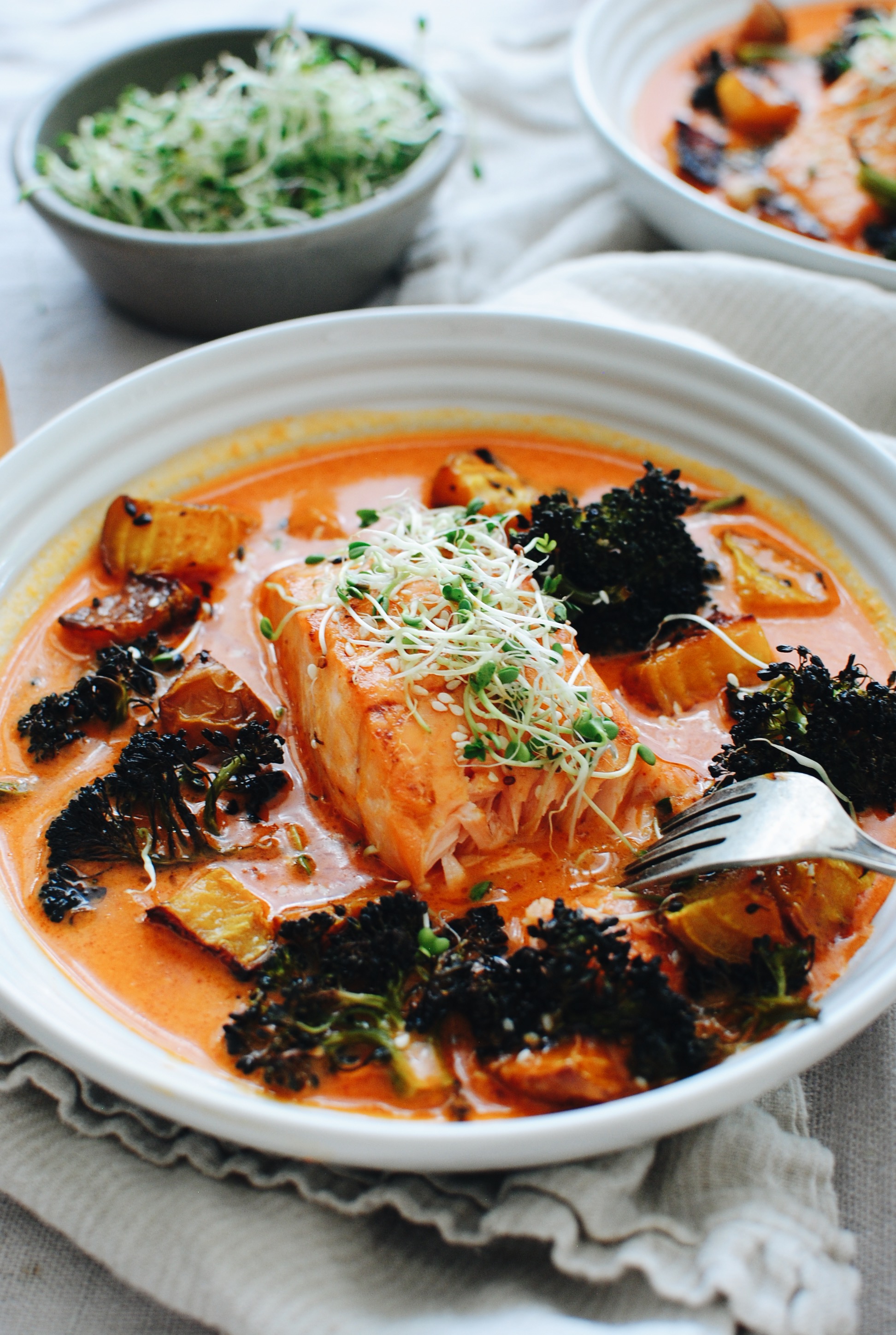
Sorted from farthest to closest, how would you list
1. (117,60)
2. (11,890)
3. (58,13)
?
1. (58,13)
2. (117,60)
3. (11,890)

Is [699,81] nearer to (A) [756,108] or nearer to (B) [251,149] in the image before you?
(A) [756,108]

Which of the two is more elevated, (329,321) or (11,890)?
(329,321)

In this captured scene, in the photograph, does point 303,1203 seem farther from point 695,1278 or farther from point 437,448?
point 437,448

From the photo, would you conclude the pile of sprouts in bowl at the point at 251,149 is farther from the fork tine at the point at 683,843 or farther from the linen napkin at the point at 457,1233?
the linen napkin at the point at 457,1233

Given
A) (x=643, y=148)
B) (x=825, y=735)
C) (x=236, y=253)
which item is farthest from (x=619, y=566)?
(x=643, y=148)

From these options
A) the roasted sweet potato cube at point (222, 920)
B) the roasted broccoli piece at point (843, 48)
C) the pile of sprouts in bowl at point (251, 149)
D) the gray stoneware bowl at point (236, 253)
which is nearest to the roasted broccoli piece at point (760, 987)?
the roasted sweet potato cube at point (222, 920)

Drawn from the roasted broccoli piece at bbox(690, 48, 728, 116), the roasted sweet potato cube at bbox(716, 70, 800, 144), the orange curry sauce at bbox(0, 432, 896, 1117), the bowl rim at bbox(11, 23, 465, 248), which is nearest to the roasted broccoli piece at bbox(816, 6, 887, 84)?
the roasted sweet potato cube at bbox(716, 70, 800, 144)

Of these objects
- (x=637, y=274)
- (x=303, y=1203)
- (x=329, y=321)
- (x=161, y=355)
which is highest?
(x=637, y=274)

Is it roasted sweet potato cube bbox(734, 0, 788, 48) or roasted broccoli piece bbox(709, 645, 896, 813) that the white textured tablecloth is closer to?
roasted broccoli piece bbox(709, 645, 896, 813)

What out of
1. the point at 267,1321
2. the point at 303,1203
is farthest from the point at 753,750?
the point at 267,1321
